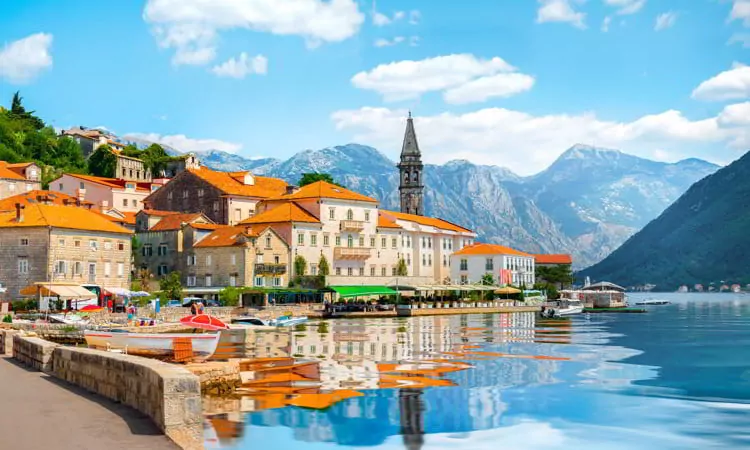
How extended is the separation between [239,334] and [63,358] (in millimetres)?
37205

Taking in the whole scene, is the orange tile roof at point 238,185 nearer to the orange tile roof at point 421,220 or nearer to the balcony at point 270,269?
the balcony at point 270,269

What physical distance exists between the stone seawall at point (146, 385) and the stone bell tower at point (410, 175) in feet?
427

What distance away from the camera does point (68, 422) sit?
1509 centimetres

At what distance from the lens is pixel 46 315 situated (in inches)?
2266

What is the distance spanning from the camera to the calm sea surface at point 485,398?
20.0 meters

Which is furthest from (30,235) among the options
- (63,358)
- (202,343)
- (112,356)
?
(112,356)

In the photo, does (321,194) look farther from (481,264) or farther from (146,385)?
(146,385)

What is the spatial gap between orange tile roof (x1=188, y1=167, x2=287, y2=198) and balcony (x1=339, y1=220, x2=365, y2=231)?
41.4 feet

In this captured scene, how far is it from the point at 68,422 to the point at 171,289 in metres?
62.9

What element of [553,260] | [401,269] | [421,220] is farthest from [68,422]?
[553,260]

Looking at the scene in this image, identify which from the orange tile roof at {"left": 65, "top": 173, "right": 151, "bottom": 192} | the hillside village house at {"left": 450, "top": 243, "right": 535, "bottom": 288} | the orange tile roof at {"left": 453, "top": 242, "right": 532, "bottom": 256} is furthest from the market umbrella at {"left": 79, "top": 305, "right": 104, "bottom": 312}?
the orange tile roof at {"left": 453, "top": 242, "right": 532, "bottom": 256}

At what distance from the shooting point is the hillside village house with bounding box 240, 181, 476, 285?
299 ft

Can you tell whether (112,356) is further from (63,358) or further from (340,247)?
(340,247)

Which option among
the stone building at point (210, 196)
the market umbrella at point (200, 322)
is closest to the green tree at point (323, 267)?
the stone building at point (210, 196)
